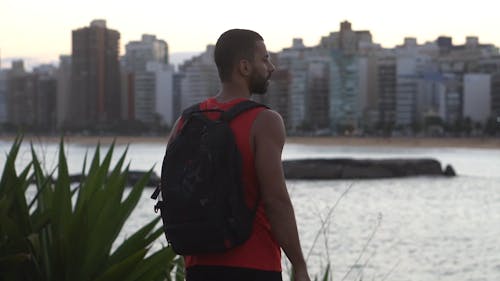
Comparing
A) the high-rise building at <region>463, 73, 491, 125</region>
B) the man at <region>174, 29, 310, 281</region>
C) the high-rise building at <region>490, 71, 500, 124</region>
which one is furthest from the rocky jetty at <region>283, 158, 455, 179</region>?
the high-rise building at <region>463, 73, 491, 125</region>

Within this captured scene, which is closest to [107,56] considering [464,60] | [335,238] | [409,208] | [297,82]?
[297,82]

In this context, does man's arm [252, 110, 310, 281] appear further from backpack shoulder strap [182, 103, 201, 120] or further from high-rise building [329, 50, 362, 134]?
high-rise building [329, 50, 362, 134]

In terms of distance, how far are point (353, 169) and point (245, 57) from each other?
5208 centimetres

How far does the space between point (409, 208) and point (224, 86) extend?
32.1m

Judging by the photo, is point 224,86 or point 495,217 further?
point 495,217

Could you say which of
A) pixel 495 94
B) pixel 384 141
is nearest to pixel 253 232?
pixel 384 141

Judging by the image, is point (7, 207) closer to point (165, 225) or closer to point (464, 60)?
point (165, 225)

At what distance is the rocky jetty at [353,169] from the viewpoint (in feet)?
178

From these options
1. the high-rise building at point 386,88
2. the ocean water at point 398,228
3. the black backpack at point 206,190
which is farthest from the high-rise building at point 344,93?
the black backpack at point 206,190

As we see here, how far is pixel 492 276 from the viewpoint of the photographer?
1499 cm

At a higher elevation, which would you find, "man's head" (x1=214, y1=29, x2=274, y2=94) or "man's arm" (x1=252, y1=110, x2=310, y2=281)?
"man's head" (x1=214, y1=29, x2=274, y2=94)

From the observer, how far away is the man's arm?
8.54ft

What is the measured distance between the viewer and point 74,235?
3201mm

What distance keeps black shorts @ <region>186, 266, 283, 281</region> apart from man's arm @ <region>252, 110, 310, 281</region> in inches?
2.8
